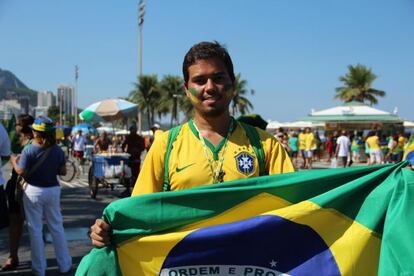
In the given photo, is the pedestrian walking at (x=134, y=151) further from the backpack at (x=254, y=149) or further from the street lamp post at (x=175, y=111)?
the street lamp post at (x=175, y=111)

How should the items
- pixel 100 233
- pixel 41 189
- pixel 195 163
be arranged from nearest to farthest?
pixel 100 233
pixel 195 163
pixel 41 189

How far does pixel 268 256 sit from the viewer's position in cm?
213

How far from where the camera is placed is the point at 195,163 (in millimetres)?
2172

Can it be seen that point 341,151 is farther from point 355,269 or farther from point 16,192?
point 355,269

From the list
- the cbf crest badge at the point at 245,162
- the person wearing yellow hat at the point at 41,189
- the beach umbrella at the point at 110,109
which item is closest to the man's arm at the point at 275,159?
the cbf crest badge at the point at 245,162

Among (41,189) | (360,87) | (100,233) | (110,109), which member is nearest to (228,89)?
(100,233)

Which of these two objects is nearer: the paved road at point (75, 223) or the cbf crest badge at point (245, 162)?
the cbf crest badge at point (245, 162)

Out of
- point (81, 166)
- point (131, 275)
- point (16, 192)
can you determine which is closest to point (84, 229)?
point (16, 192)

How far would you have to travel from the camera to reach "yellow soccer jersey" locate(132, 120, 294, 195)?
2.18 m

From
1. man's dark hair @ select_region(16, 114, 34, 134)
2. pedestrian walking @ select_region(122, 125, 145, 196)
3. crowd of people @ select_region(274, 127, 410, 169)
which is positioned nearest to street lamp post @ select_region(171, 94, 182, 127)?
crowd of people @ select_region(274, 127, 410, 169)

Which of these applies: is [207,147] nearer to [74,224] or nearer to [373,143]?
[74,224]

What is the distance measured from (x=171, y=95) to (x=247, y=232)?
70.8 metres

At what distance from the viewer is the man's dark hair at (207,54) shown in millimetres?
2215

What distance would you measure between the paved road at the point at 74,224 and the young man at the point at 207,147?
13.5 feet
